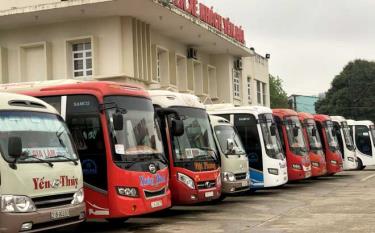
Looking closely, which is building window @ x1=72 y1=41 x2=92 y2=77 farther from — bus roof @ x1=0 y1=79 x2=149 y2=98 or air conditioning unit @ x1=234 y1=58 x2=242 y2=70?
bus roof @ x1=0 y1=79 x2=149 y2=98

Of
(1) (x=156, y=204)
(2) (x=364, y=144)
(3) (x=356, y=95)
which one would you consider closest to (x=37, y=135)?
(1) (x=156, y=204)

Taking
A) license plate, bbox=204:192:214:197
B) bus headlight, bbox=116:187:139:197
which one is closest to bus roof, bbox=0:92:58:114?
bus headlight, bbox=116:187:139:197

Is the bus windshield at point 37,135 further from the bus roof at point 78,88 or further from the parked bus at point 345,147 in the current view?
the parked bus at point 345,147

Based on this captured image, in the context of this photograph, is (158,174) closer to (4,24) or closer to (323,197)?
(323,197)

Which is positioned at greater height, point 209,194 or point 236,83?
point 236,83

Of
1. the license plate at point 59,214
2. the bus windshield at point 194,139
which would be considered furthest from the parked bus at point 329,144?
the license plate at point 59,214

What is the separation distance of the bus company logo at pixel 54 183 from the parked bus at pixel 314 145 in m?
14.7

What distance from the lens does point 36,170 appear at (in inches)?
342

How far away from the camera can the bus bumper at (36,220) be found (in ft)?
26.4

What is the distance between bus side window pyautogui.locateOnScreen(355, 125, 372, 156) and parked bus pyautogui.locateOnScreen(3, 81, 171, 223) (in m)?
23.2

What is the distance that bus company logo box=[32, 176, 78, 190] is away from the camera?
859 cm

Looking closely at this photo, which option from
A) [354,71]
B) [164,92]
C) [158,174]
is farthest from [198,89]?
[354,71]

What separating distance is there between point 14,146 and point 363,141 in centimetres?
2708

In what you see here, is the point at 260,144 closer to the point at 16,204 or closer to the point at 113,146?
the point at 113,146
